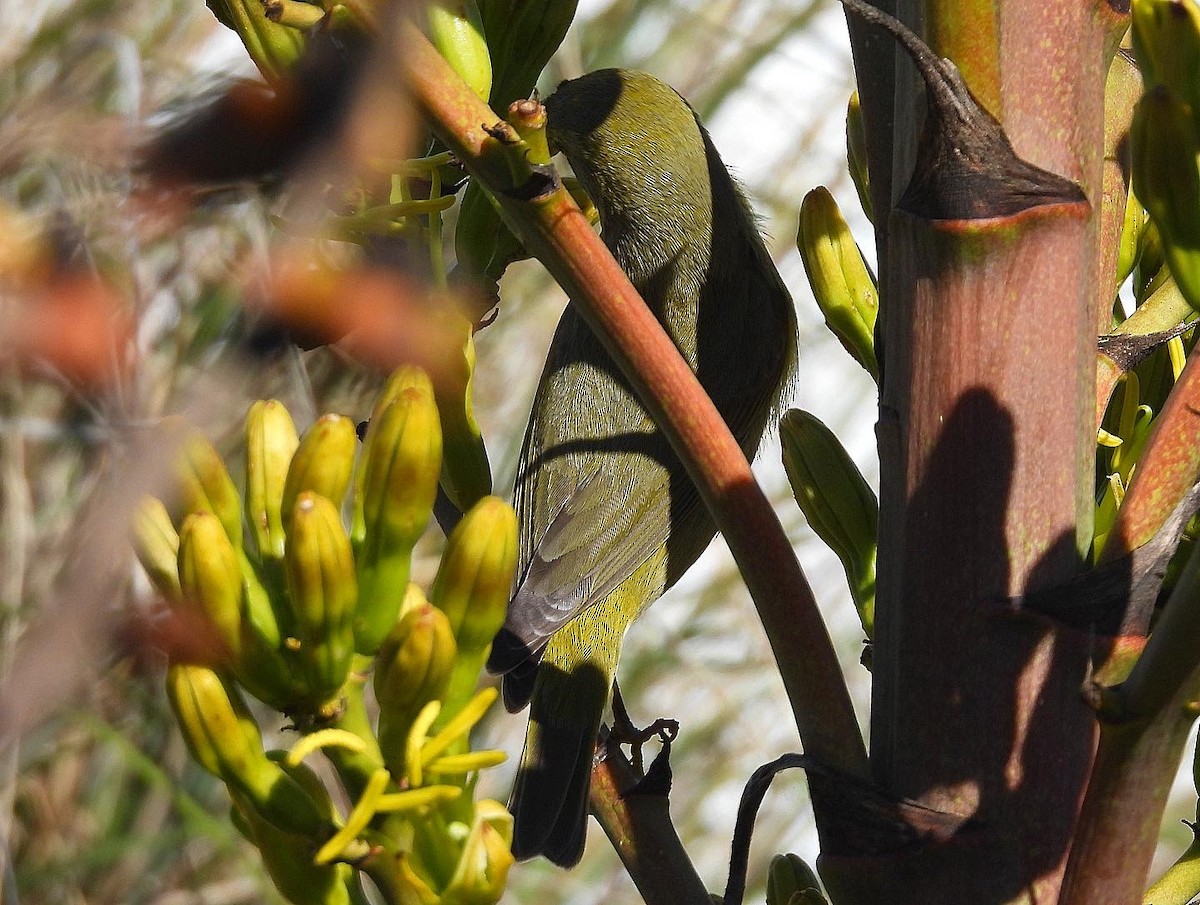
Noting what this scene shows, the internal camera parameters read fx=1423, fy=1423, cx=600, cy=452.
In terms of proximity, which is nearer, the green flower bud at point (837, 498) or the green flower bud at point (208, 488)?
the green flower bud at point (208, 488)

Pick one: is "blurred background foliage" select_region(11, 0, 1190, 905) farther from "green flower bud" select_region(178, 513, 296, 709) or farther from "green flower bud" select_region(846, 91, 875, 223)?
"green flower bud" select_region(846, 91, 875, 223)

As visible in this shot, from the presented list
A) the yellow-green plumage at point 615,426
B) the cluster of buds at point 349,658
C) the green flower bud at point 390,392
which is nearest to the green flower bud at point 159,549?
the cluster of buds at point 349,658

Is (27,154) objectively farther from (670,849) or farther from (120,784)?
(120,784)

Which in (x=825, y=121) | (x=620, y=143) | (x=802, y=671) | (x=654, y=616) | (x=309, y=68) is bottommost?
(x=654, y=616)

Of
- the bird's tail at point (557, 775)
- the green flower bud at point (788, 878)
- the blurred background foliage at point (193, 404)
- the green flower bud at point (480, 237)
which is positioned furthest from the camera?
the bird's tail at point (557, 775)

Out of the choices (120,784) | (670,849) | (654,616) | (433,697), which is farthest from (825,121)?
(433,697)

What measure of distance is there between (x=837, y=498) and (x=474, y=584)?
32 cm

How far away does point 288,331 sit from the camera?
1.83 ft

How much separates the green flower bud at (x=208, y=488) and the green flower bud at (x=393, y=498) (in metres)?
0.07

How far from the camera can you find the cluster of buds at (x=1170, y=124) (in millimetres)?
703

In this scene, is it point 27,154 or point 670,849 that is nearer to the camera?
point 27,154

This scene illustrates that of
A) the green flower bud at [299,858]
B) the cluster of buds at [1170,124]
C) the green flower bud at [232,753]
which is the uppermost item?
the cluster of buds at [1170,124]

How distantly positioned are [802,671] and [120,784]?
1.98 metres

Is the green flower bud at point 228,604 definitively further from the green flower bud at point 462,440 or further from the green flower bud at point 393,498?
the green flower bud at point 462,440
